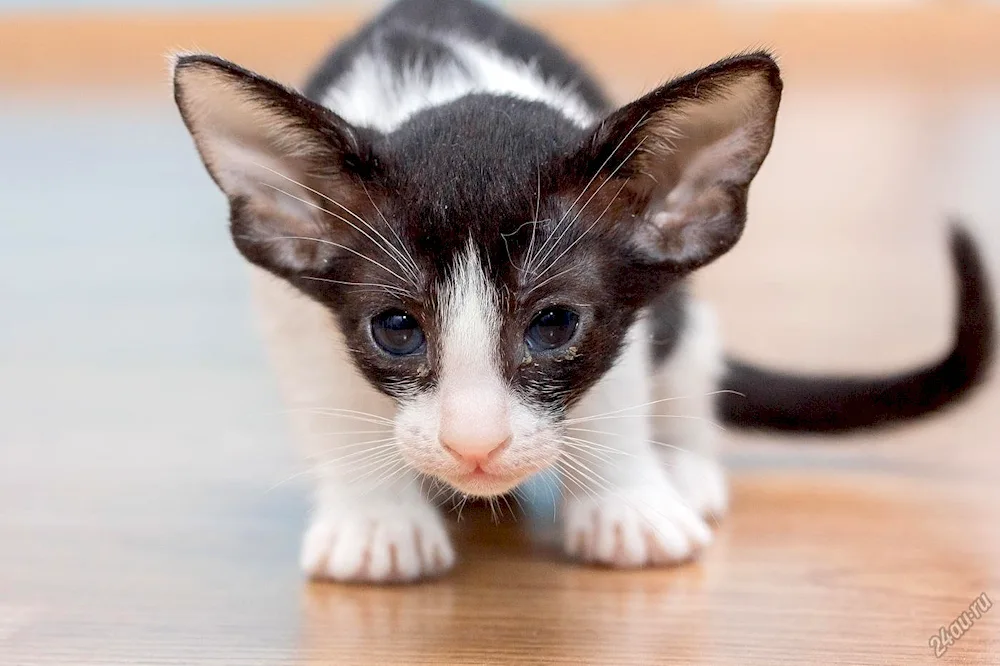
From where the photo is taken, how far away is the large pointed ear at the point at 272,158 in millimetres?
1364

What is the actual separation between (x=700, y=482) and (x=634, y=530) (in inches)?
10.4

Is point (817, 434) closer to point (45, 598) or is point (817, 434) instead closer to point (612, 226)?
point (612, 226)

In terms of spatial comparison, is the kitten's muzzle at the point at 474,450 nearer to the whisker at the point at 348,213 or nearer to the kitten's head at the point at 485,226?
the kitten's head at the point at 485,226

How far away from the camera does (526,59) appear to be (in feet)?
6.35

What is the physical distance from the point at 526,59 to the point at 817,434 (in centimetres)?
83

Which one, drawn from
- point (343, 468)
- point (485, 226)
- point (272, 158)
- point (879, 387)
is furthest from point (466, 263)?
point (879, 387)

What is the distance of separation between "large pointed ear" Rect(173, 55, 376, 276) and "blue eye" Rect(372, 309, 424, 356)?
0.12 metres

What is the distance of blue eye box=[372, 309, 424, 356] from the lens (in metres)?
1.41

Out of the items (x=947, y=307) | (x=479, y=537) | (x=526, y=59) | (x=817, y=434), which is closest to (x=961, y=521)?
(x=817, y=434)

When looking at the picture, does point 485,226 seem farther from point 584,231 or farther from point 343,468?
point 343,468

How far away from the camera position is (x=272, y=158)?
1480 millimetres

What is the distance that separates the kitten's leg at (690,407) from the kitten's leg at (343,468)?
459 mm

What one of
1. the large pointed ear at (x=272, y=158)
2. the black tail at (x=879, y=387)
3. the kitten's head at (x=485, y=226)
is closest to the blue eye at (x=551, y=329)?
the kitten's head at (x=485, y=226)

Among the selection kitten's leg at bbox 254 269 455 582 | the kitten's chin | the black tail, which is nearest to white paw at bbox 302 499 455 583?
kitten's leg at bbox 254 269 455 582
